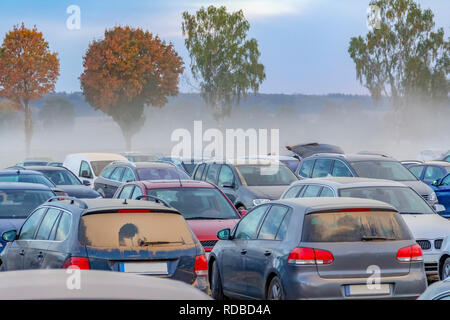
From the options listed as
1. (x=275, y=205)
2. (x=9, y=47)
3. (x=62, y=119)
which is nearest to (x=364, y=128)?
(x=62, y=119)

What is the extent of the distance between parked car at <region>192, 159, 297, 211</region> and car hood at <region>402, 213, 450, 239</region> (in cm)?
547

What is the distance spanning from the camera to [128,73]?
74.9 m

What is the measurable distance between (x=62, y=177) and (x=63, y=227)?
54.3ft

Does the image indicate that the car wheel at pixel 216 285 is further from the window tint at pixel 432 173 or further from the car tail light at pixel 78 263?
the window tint at pixel 432 173

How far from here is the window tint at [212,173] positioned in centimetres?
2242

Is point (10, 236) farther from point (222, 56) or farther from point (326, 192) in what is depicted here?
point (222, 56)

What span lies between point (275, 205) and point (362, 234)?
1486mm

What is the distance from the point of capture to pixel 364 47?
278 feet

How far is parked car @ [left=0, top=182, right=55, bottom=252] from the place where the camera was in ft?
48.0

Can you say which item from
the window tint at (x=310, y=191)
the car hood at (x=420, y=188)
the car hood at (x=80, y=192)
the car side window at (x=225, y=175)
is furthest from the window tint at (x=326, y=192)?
the car hood at (x=80, y=192)

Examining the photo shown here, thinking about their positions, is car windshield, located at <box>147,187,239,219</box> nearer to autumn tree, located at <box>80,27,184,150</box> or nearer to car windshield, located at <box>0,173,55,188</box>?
car windshield, located at <box>0,173,55,188</box>

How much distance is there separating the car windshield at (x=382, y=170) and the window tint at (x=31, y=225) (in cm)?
1099
